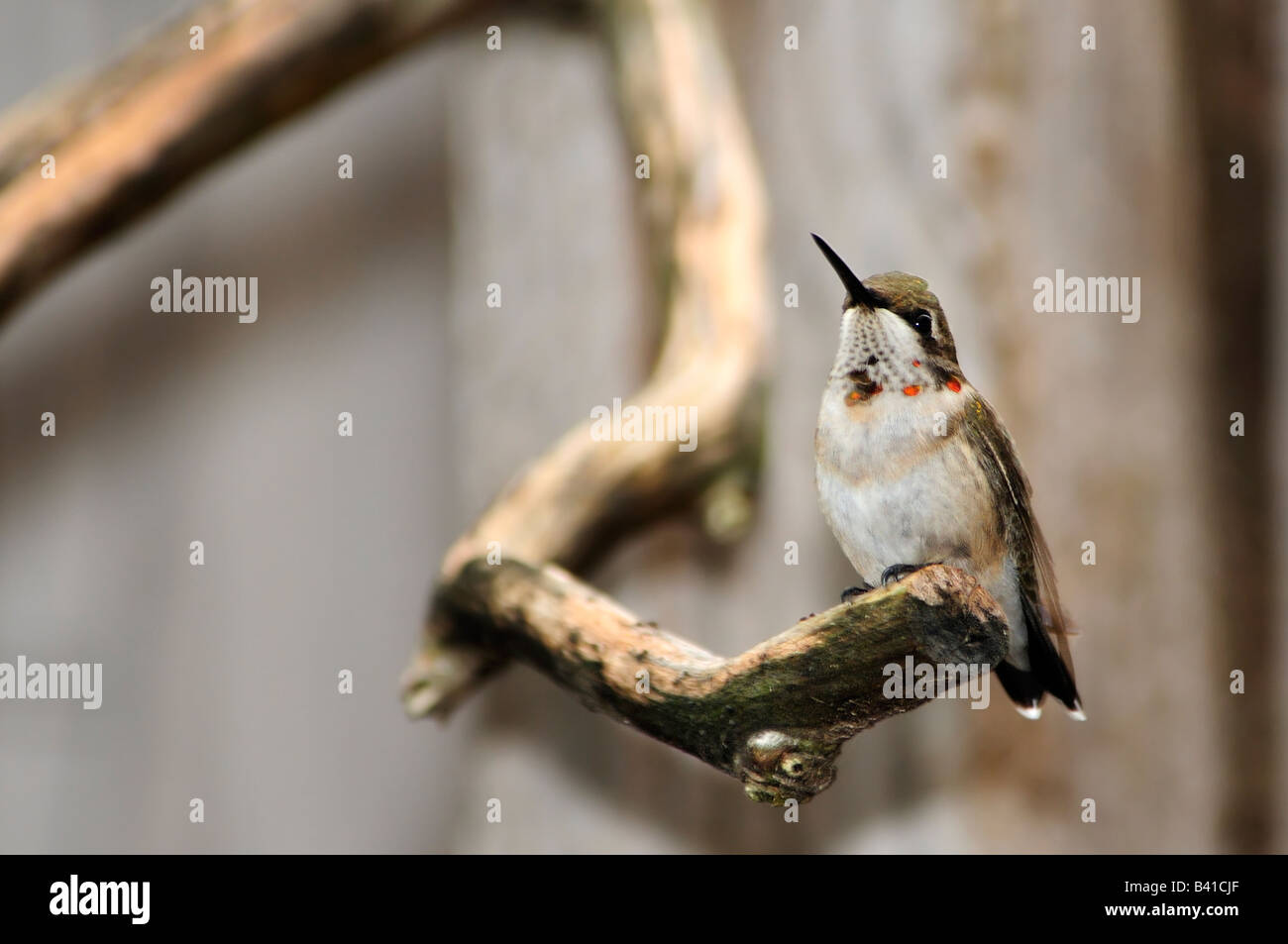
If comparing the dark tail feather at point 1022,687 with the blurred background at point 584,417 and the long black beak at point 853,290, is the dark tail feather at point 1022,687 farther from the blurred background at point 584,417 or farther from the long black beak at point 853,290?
the blurred background at point 584,417

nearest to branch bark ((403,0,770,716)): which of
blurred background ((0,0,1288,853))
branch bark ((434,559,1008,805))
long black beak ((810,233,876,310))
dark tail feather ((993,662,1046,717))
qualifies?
blurred background ((0,0,1288,853))

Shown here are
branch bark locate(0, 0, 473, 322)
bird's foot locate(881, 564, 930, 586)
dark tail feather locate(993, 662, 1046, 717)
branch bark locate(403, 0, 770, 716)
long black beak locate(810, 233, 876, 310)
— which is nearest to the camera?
long black beak locate(810, 233, 876, 310)

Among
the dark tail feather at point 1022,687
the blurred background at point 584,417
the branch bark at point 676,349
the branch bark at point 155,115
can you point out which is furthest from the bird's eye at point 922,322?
the branch bark at point 155,115

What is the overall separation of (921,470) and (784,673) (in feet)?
0.53

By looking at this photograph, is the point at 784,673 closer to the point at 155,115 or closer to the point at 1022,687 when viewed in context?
the point at 1022,687

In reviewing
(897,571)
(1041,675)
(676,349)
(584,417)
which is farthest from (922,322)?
(584,417)

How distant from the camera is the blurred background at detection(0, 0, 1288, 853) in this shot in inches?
61.9

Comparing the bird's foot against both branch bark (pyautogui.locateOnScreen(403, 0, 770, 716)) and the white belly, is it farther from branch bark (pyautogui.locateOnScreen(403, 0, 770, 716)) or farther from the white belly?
branch bark (pyautogui.locateOnScreen(403, 0, 770, 716))

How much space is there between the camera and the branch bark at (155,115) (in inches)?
60.6

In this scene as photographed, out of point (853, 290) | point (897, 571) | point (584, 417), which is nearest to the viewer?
point (853, 290)

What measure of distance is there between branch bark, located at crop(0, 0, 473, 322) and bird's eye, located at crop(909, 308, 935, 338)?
4.16 feet

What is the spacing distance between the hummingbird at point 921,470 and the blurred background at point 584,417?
0.76 meters

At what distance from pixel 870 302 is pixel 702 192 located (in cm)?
98

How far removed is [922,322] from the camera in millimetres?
656
